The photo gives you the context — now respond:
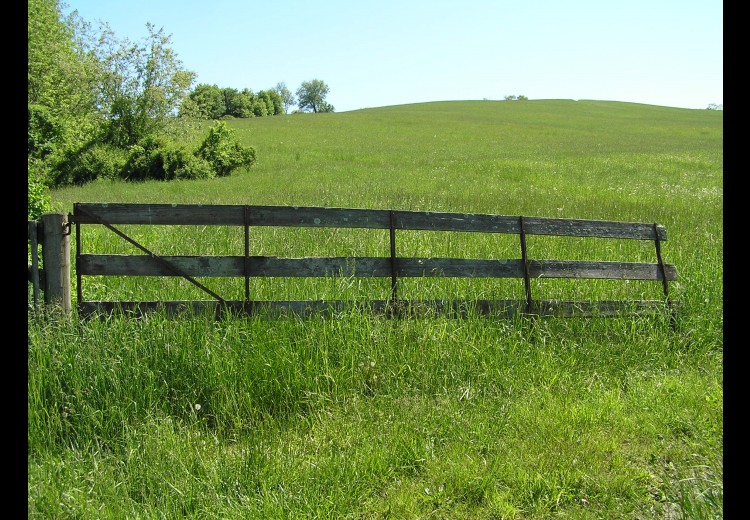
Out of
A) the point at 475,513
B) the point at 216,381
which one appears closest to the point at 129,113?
the point at 216,381

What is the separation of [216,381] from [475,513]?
7.86 ft

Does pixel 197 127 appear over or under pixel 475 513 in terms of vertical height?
over

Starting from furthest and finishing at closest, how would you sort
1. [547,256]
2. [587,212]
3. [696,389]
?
[587,212] → [547,256] → [696,389]

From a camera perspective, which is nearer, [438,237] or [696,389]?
[696,389]

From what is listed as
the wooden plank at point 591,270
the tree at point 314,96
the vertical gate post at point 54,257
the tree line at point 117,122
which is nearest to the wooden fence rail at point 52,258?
the vertical gate post at point 54,257

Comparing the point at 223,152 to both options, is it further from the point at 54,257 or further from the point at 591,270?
the point at 591,270

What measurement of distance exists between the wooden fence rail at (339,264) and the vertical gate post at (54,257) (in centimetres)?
16

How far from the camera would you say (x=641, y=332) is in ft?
22.5

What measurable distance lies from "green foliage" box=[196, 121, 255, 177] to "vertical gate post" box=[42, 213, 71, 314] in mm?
22904

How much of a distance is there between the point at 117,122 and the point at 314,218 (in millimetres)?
29397

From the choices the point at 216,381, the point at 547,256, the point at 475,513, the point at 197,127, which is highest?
the point at 197,127

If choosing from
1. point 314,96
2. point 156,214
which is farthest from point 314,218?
point 314,96

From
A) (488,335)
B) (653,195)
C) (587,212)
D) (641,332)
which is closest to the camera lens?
(488,335)

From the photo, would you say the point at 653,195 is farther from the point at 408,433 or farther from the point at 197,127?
the point at 197,127
